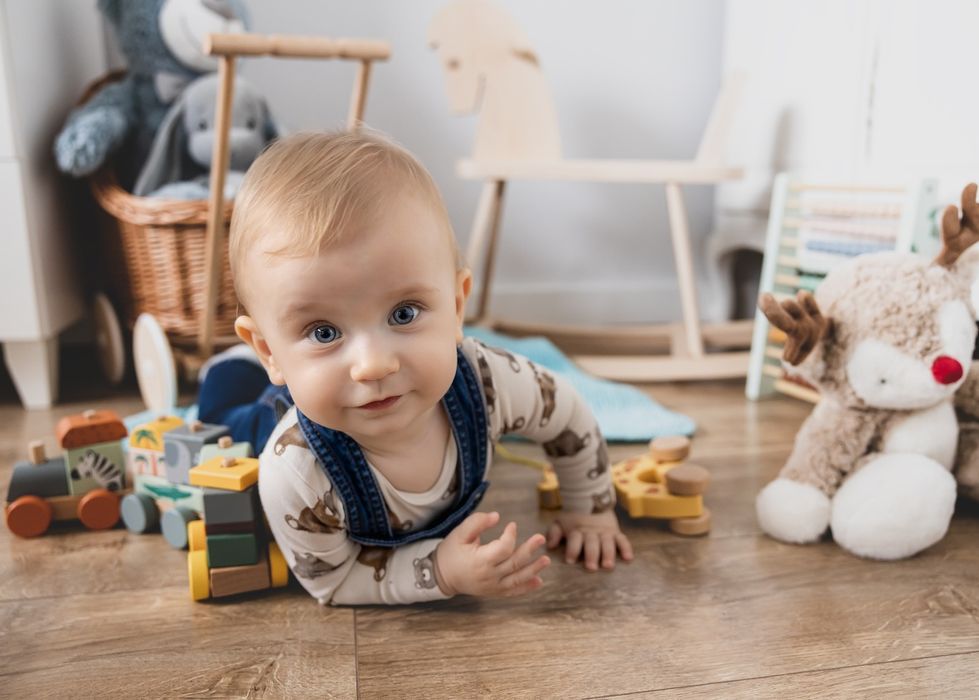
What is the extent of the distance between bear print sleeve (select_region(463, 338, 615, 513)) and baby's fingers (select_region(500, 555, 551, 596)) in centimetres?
14

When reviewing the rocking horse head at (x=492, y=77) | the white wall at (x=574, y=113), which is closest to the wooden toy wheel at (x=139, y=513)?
the rocking horse head at (x=492, y=77)

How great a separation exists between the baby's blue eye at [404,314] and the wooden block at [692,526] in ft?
1.29

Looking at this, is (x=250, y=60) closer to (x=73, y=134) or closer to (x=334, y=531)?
(x=73, y=134)

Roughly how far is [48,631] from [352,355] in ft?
1.20

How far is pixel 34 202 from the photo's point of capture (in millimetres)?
1282

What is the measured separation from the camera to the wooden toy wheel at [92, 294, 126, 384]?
1.43 meters

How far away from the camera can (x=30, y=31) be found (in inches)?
51.3

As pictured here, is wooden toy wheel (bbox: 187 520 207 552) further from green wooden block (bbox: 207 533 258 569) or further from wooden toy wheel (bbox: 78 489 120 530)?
wooden toy wheel (bbox: 78 489 120 530)

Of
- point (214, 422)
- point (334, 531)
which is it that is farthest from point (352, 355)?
point (214, 422)

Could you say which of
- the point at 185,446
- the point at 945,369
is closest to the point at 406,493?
the point at 185,446

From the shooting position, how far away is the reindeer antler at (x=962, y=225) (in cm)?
75

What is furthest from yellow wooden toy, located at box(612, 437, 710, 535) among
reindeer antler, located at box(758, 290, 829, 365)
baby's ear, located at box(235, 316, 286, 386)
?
baby's ear, located at box(235, 316, 286, 386)

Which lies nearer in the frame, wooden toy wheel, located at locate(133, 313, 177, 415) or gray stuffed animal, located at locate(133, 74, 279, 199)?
wooden toy wheel, located at locate(133, 313, 177, 415)

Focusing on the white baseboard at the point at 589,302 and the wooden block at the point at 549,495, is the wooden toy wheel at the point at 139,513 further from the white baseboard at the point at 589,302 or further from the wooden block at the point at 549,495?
the white baseboard at the point at 589,302
